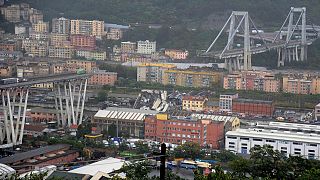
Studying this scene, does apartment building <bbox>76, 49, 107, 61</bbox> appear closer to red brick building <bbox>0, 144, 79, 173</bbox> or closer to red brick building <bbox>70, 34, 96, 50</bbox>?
red brick building <bbox>70, 34, 96, 50</bbox>

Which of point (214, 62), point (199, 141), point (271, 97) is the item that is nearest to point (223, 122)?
point (199, 141)

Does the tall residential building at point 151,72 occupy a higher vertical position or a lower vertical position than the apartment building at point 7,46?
lower

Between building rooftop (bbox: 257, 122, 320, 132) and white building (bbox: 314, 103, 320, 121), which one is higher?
white building (bbox: 314, 103, 320, 121)

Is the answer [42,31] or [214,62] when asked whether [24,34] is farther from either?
[214,62]

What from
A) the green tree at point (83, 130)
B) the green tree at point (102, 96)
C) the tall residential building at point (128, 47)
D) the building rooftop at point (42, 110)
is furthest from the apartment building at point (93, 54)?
the green tree at point (83, 130)

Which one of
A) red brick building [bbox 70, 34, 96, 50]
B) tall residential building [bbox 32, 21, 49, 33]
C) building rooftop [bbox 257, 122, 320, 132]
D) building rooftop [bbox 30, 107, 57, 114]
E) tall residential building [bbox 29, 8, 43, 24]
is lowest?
building rooftop [bbox 257, 122, 320, 132]

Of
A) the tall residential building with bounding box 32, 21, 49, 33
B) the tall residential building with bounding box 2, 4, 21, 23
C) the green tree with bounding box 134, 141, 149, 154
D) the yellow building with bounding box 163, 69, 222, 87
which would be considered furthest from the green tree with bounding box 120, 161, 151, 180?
the tall residential building with bounding box 2, 4, 21, 23

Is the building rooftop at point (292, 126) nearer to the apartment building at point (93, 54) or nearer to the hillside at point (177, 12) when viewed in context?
the apartment building at point (93, 54)
